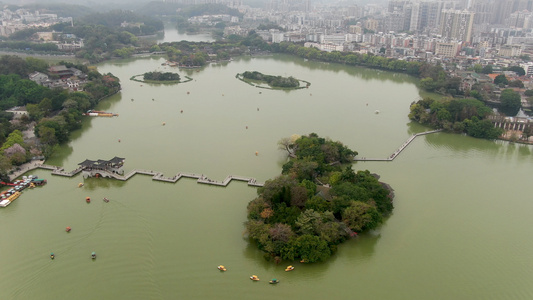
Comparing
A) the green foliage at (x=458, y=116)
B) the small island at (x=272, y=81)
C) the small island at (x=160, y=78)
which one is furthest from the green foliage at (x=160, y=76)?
the green foliage at (x=458, y=116)

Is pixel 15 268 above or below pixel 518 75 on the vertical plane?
below

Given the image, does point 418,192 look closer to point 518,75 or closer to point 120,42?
point 518,75

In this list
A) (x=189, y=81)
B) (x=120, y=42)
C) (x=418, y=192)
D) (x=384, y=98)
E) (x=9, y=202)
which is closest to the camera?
(x=9, y=202)

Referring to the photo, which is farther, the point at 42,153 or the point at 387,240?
the point at 42,153

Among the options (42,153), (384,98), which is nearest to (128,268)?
(42,153)

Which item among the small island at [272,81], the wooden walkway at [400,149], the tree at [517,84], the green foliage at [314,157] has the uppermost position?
the tree at [517,84]

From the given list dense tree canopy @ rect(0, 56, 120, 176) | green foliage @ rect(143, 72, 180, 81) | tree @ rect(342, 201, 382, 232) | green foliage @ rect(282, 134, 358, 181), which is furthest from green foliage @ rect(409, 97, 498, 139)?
green foliage @ rect(143, 72, 180, 81)

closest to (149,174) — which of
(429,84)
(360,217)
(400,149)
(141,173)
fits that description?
(141,173)

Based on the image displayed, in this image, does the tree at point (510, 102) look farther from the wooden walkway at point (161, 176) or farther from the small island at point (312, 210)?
the wooden walkway at point (161, 176)
